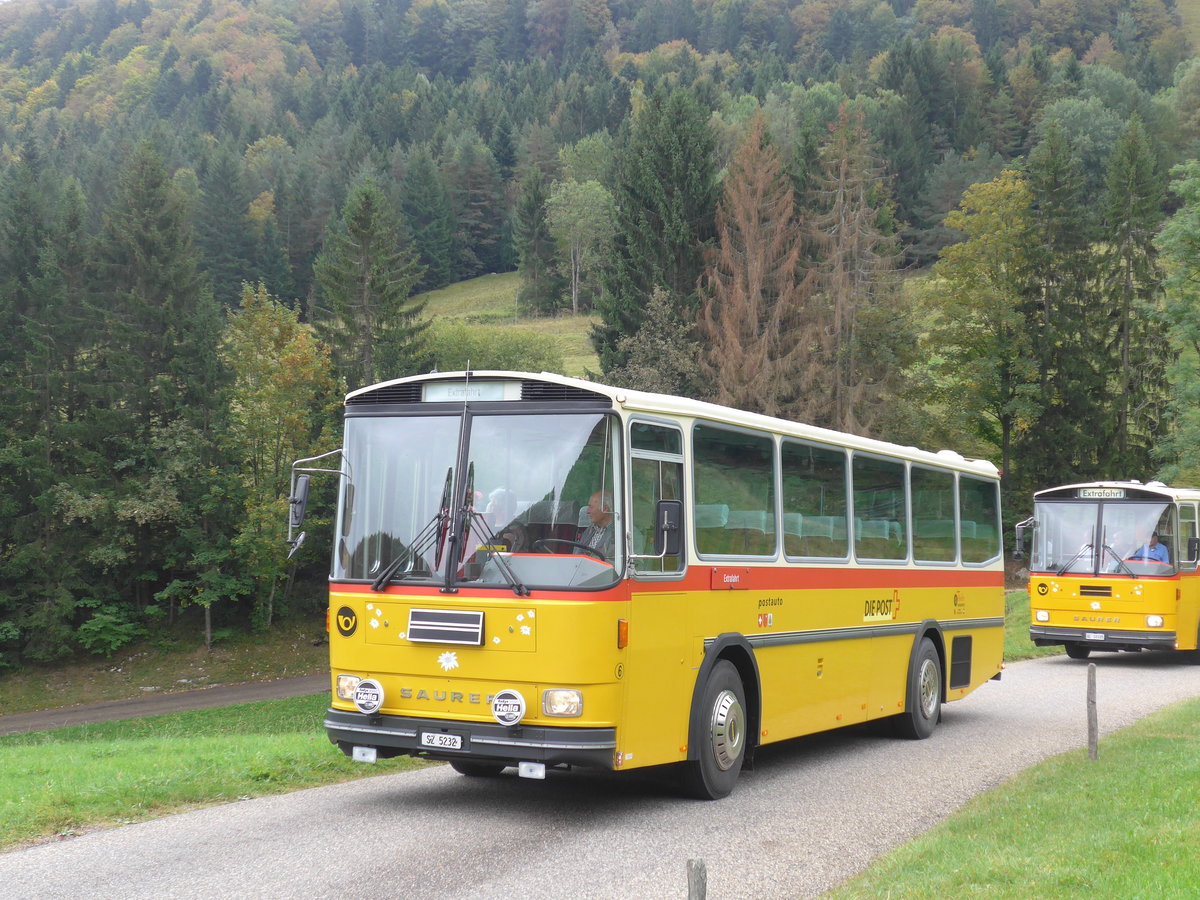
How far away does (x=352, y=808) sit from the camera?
30.9ft

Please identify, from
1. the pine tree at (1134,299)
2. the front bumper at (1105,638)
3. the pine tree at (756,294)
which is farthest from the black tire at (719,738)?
the pine tree at (1134,299)

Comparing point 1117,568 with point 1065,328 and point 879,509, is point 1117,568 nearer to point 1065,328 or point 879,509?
point 879,509

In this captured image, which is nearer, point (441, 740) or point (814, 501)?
point (441, 740)

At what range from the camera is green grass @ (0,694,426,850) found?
891 cm

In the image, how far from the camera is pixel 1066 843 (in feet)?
25.4

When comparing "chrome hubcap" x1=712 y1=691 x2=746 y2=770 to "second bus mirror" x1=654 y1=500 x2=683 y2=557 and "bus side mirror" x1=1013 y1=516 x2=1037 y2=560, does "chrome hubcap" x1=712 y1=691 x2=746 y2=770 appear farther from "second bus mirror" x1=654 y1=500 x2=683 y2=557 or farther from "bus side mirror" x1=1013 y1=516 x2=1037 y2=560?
"bus side mirror" x1=1013 y1=516 x2=1037 y2=560

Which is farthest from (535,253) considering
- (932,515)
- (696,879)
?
(696,879)

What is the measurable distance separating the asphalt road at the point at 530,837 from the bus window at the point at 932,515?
279 cm

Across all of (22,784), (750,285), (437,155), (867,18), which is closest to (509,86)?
(437,155)

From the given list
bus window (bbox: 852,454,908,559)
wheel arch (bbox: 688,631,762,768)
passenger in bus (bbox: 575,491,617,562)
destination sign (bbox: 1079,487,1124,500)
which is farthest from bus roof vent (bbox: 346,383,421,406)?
destination sign (bbox: 1079,487,1124,500)

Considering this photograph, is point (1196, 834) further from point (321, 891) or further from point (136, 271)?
point (136, 271)

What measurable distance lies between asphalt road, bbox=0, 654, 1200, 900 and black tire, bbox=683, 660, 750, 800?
169 millimetres

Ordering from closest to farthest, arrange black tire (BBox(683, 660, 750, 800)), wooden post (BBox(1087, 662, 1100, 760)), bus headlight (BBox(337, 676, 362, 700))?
bus headlight (BBox(337, 676, 362, 700)) → black tire (BBox(683, 660, 750, 800)) → wooden post (BBox(1087, 662, 1100, 760))

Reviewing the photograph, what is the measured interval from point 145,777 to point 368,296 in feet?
163
